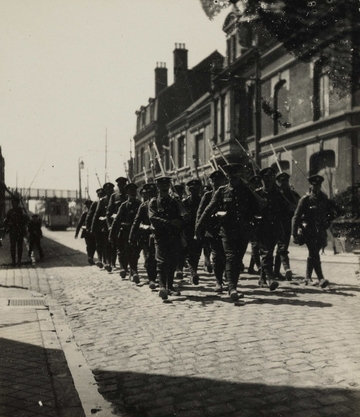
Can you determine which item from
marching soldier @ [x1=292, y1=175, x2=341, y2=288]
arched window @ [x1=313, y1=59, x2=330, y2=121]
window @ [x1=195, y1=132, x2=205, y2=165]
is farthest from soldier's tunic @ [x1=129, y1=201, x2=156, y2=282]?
window @ [x1=195, y1=132, x2=205, y2=165]

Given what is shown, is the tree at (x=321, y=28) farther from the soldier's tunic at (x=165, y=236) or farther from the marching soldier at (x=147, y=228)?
the marching soldier at (x=147, y=228)

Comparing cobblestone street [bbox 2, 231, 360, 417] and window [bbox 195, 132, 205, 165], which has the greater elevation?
window [bbox 195, 132, 205, 165]

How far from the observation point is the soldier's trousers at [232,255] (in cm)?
764

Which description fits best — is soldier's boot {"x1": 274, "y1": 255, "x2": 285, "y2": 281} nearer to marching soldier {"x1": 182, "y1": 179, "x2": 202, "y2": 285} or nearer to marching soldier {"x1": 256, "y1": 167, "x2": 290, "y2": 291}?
marching soldier {"x1": 256, "y1": 167, "x2": 290, "y2": 291}

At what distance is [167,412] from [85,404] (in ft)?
2.05

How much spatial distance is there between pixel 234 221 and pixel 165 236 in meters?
1.17

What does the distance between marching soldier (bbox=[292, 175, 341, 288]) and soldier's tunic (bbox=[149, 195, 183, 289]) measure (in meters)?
2.08

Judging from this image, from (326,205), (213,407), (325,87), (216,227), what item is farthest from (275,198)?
(325,87)

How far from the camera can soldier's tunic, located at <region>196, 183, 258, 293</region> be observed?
7664 millimetres

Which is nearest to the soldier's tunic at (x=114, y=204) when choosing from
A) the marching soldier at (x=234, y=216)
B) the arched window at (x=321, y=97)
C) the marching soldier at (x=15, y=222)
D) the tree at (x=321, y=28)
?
the marching soldier at (x=15, y=222)

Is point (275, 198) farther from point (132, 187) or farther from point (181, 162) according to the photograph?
point (181, 162)

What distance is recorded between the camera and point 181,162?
38.1 meters

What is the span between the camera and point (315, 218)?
29.0ft

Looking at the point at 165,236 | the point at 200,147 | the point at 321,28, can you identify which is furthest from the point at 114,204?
the point at 200,147
